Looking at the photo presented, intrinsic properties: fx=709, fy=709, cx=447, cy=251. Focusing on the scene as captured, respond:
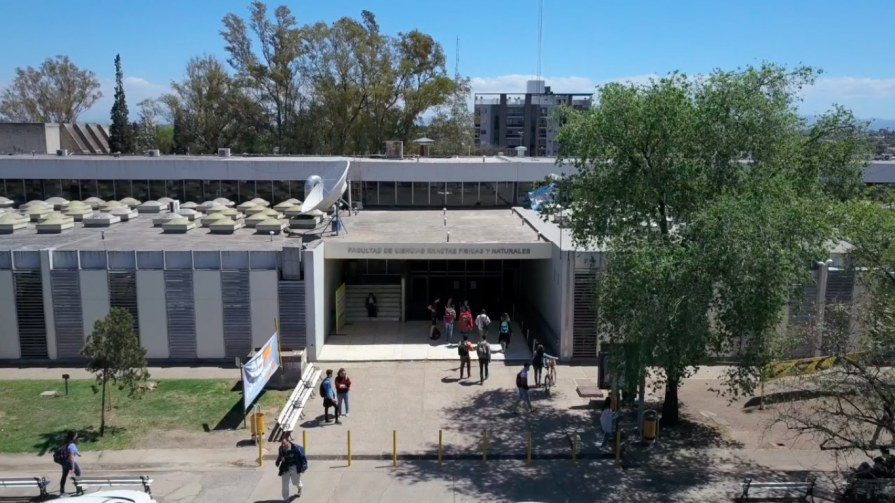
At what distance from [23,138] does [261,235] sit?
32.9 metres

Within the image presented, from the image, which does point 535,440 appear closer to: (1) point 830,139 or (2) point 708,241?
(2) point 708,241

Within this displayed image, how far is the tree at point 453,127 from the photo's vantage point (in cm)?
6388

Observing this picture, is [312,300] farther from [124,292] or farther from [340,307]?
[124,292]

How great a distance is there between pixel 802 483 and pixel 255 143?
57.2 m

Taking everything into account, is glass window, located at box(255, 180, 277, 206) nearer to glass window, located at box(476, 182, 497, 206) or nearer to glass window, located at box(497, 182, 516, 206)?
glass window, located at box(476, 182, 497, 206)

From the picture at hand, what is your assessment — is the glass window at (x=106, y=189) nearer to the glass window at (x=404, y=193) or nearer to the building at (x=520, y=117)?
the glass window at (x=404, y=193)

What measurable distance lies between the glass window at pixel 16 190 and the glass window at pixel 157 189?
667 cm

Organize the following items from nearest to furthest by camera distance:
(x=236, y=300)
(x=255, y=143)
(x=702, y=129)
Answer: (x=702, y=129) → (x=236, y=300) → (x=255, y=143)

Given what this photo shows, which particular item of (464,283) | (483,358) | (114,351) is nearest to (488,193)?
(464,283)

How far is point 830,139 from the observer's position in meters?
19.3

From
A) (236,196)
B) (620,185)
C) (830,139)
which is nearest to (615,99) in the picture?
(620,185)

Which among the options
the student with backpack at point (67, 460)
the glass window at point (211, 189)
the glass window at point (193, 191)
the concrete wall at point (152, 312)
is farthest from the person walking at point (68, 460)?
the glass window at point (193, 191)

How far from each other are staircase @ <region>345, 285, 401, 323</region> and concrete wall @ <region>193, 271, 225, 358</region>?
5.91 meters

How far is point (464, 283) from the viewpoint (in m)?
28.5
